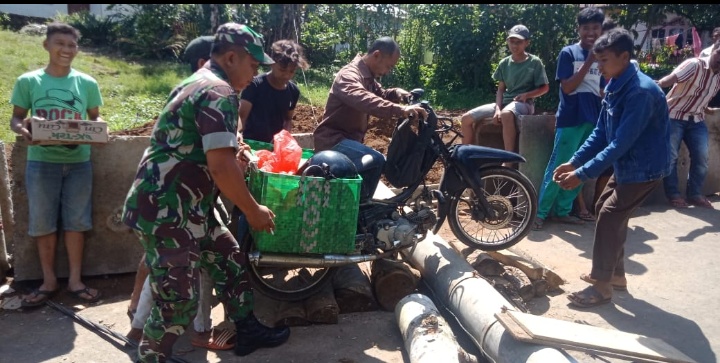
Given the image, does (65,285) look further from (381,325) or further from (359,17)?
(359,17)

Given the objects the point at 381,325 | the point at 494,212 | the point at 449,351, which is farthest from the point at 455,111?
the point at 449,351

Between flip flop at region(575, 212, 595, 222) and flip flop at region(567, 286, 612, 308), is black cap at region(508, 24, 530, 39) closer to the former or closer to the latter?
flip flop at region(575, 212, 595, 222)

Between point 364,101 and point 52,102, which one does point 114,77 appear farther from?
point 364,101

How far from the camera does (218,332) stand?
415cm

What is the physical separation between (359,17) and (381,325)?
1447 centimetres

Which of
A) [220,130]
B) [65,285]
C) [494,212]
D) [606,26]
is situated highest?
[606,26]

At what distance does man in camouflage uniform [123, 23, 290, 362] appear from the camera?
3.16 m

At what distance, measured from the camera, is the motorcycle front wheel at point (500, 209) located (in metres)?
5.26

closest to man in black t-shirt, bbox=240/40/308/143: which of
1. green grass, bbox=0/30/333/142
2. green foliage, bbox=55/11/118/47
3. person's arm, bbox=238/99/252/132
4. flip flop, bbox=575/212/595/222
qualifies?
person's arm, bbox=238/99/252/132

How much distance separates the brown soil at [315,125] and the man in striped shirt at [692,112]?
288cm

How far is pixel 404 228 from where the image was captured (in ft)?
15.0

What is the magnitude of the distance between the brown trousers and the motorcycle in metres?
0.73

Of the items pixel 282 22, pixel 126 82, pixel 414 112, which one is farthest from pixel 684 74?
pixel 282 22

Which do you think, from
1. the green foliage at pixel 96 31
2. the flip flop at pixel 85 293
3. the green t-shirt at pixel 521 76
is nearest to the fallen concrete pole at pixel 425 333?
the flip flop at pixel 85 293
